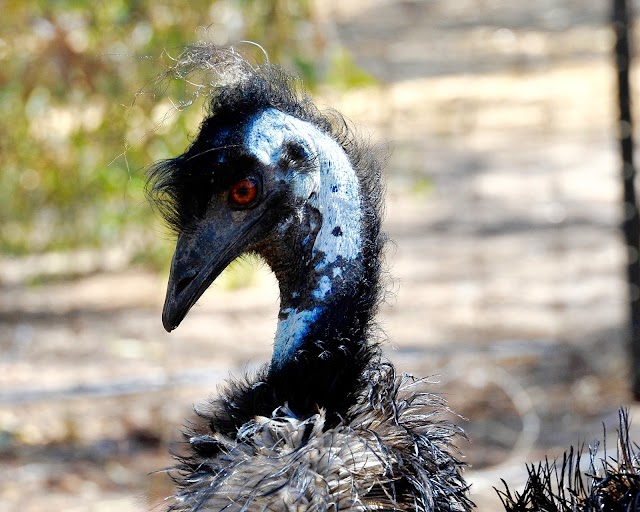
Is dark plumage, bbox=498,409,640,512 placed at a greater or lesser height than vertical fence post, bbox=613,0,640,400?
lesser

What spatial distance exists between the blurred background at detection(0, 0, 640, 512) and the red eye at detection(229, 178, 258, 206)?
3.56 ft

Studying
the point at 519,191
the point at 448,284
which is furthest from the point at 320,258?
the point at 519,191

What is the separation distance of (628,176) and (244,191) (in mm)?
3322

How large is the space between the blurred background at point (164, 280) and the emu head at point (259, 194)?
0.99 meters

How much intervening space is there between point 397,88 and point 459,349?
18.6 feet

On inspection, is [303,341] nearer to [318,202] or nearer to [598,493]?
[318,202]

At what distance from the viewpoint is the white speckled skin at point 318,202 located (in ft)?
8.20

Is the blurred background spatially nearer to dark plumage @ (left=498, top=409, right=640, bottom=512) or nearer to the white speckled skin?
the white speckled skin

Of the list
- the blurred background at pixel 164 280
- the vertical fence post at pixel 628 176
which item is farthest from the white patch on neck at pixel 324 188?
the vertical fence post at pixel 628 176

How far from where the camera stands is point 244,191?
2463mm

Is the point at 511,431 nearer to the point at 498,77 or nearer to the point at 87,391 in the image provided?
the point at 87,391

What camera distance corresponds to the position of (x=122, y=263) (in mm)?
7328

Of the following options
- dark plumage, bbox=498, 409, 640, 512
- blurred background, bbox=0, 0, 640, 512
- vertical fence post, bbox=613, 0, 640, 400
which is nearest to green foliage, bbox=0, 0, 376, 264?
blurred background, bbox=0, 0, 640, 512

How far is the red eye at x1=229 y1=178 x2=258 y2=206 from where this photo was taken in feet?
8.07
